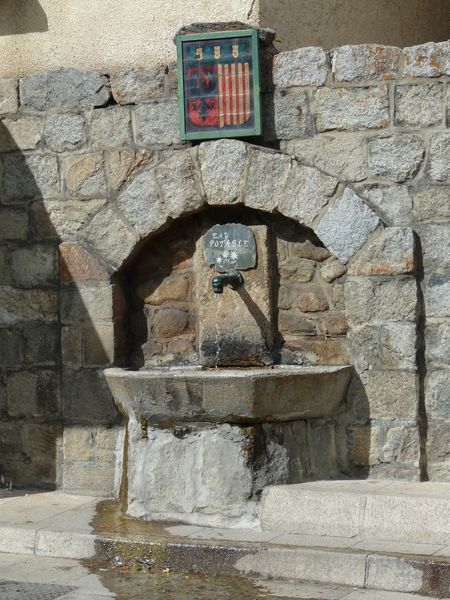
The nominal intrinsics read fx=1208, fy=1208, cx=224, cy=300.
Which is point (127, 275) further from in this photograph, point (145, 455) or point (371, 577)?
point (371, 577)

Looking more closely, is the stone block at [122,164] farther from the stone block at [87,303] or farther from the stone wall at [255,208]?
the stone block at [87,303]

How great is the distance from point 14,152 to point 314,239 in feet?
6.06

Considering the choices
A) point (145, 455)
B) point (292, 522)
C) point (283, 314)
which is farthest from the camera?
point (283, 314)

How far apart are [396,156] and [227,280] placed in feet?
3.66

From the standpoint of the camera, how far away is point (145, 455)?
6168 millimetres

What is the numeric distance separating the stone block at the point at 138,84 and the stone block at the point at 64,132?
0.92 ft

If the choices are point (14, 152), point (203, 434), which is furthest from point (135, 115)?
point (203, 434)

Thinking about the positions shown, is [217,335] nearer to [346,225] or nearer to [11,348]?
[346,225]

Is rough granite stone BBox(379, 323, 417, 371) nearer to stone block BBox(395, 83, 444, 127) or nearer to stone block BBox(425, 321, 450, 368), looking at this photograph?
stone block BBox(425, 321, 450, 368)

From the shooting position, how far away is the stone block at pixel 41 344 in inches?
272

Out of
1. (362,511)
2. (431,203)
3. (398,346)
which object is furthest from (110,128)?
(362,511)

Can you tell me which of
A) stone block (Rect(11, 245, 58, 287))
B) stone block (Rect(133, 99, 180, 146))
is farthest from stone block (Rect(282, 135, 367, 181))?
stone block (Rect(11, 245, 58, 287))

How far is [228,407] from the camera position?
593 centimetres

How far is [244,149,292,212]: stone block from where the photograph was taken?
6.39 meters
